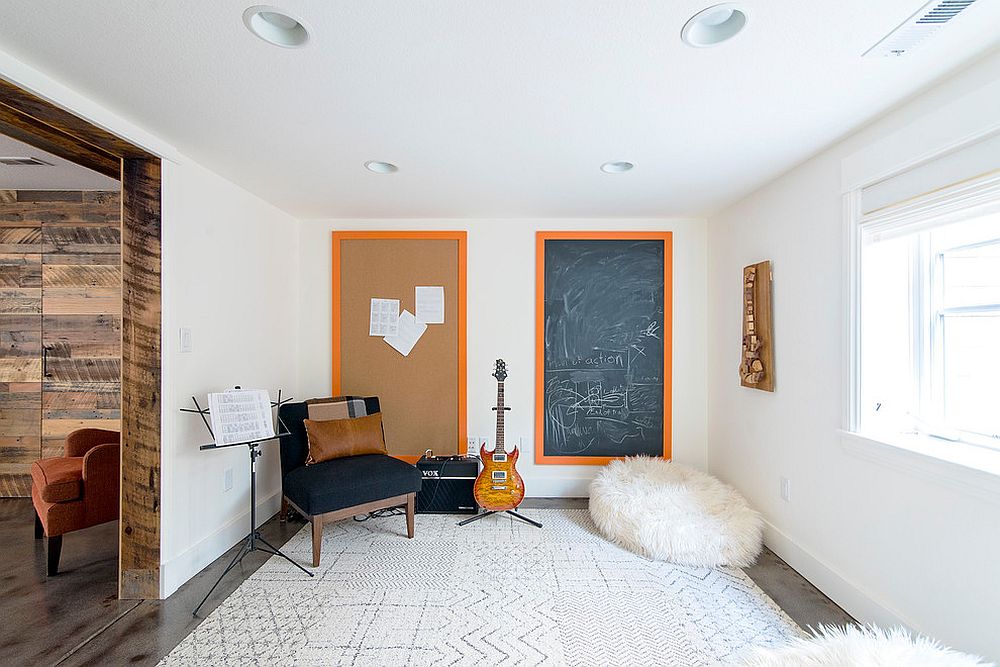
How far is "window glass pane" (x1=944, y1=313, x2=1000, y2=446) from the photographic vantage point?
1794 millimetres

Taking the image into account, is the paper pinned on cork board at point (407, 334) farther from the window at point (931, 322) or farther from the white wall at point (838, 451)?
the window at point (931, 322)

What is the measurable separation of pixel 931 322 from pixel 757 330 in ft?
3.32

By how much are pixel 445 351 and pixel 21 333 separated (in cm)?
322

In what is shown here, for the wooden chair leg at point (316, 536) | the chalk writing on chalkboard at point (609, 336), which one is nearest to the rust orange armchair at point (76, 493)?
the wooden chair leg at point (316, 536)

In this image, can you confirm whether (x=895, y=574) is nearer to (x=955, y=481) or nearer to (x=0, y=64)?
(x=955, y=481)

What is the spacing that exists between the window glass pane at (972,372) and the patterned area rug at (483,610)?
112 centimetres

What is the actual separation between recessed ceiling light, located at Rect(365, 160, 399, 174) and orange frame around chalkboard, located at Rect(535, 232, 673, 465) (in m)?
1.47

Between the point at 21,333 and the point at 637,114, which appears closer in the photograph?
the point at 637,114

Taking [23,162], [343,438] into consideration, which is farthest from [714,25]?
[23,162]

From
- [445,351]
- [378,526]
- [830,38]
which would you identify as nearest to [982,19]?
[830,38]

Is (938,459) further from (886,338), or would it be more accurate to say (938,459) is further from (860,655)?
(860,655)

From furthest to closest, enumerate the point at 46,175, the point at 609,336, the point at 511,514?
1. the point at 609,336
2. the point at 511,514
3. the point at 46,175

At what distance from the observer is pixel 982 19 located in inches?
55.7

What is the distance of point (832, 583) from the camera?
7.73ft
